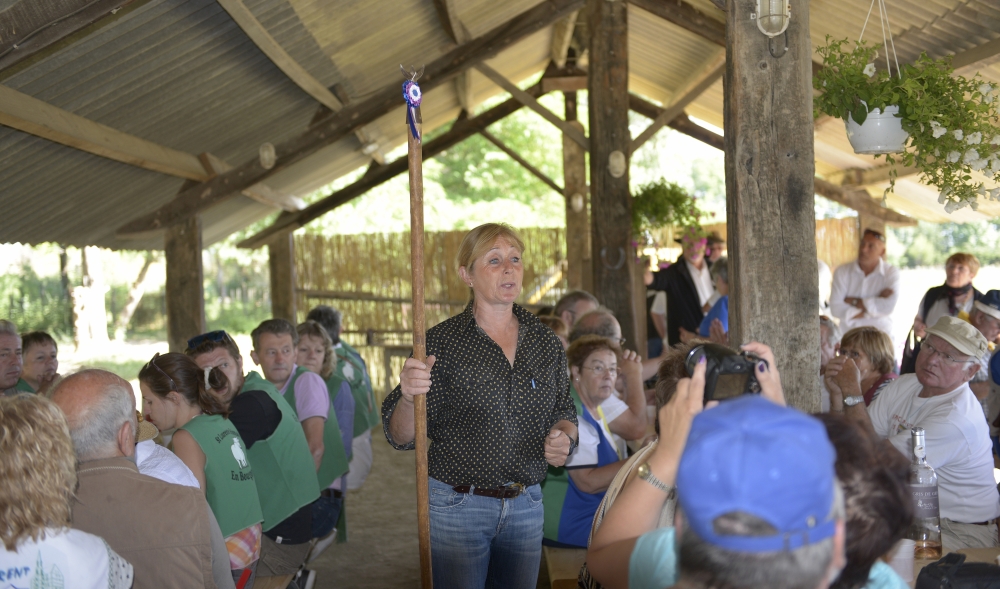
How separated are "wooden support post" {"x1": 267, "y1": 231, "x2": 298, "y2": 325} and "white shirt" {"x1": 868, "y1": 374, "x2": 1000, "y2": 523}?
9085 millimetres

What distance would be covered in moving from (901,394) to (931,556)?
111 cm

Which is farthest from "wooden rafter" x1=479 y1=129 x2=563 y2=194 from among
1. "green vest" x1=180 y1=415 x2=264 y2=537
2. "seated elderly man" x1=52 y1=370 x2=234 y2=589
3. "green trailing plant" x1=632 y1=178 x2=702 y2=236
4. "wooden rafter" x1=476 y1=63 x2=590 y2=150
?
"seated elderly man" x1=52 y1=370 x2=234 y2=589

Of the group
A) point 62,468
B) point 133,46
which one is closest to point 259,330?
point 133,46

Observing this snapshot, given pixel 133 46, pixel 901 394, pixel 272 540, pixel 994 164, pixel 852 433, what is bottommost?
pixel 272 540

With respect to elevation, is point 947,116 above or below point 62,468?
above

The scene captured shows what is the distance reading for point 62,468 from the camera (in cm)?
186

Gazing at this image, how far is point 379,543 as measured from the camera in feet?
19.8

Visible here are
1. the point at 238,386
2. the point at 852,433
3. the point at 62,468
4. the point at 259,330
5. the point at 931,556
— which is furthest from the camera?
the point at 259,330

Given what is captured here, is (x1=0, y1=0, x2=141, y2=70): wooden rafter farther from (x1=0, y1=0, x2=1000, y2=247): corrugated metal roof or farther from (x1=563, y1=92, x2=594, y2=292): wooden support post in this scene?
(x1=563, y1=92, x2=594, y2=292): wooden support post

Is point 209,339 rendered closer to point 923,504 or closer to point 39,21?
point 39,21

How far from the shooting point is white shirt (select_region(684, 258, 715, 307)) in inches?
304

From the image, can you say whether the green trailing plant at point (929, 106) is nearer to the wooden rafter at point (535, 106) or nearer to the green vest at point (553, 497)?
the green vest at point (553, 497)

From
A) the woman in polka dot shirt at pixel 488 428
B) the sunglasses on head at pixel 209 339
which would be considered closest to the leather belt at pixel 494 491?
the woman in polka dot shirt at pixel 488 428

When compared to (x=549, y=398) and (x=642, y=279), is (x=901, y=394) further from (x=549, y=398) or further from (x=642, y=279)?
(x=642, y=279)
